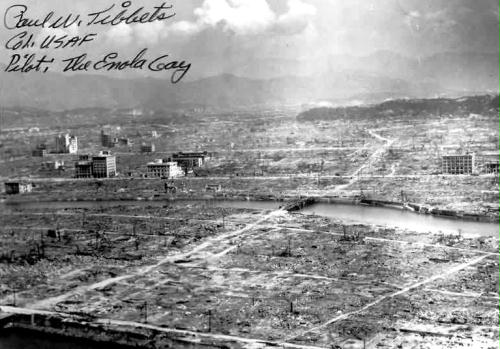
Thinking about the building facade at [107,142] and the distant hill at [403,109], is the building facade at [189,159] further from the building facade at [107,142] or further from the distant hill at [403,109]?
the distant hill at [403,109]

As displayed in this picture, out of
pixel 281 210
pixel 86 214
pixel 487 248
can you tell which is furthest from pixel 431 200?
pixel 86 214

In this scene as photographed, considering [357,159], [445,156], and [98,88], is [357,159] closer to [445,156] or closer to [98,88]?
[445,156]

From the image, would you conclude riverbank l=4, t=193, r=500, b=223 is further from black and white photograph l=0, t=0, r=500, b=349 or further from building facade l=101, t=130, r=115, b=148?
building facade l=101, t=130, r=115, b=148

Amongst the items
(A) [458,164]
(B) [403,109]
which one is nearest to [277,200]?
(A) [458,164]

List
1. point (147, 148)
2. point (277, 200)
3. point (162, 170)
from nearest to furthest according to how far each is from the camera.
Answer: point (277, 200)
point (162, 170)
point (147, 148)

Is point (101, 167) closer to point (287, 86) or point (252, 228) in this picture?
point (252, 228)

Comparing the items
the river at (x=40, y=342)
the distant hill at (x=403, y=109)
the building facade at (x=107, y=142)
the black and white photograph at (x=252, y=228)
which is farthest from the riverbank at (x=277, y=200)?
the distant hill at (x=403, y=109)

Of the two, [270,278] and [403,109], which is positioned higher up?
[403,109]
